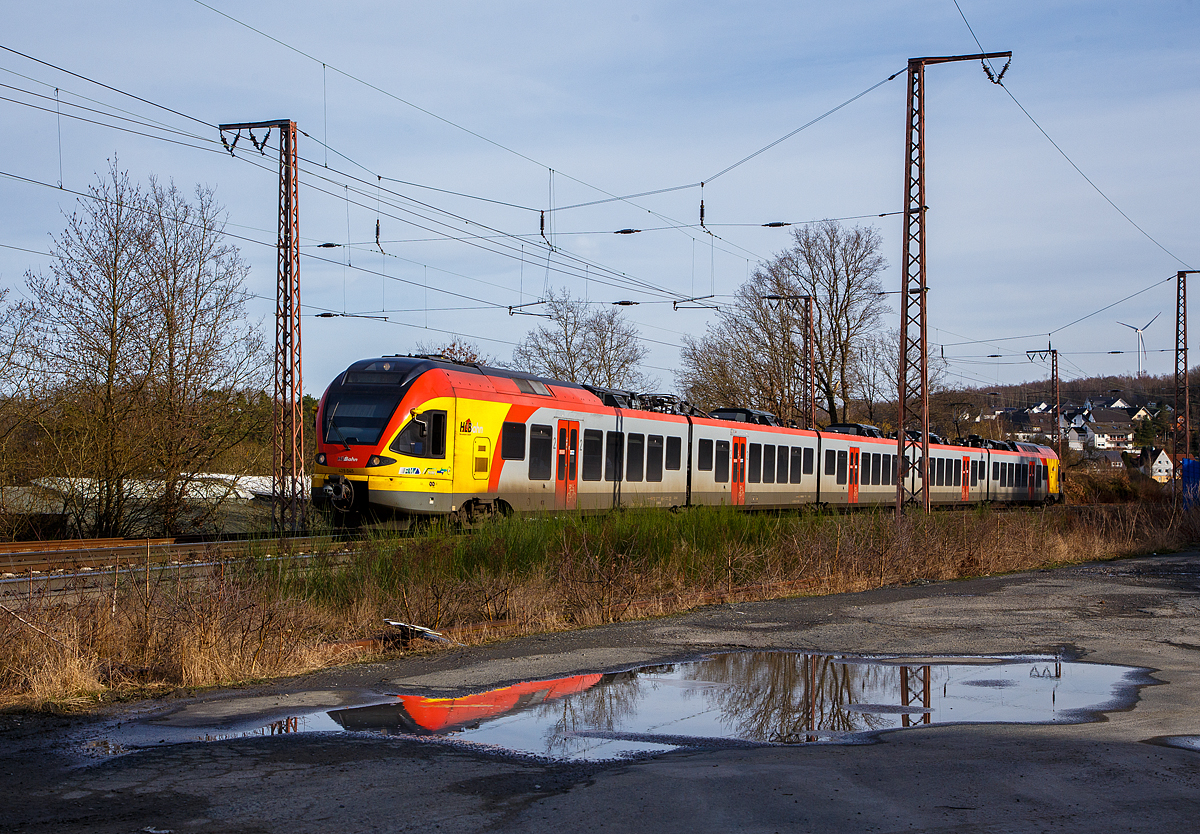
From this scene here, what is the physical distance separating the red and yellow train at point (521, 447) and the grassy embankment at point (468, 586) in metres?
2.14

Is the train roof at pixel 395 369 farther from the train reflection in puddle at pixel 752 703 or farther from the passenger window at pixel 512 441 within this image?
the train reflection in puddle at pixel 752 703

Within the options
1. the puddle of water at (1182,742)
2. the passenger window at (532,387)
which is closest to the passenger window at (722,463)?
the passenger window at (532,387)

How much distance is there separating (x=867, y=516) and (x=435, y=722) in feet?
43.6

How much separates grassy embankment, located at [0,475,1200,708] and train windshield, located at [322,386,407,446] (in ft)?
17.9

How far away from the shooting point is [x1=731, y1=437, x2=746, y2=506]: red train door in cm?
2880

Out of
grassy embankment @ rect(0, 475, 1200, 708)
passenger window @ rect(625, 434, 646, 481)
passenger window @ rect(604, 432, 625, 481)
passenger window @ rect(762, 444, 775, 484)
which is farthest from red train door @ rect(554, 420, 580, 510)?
passenger window @ rect(762, 444, 775, 484)

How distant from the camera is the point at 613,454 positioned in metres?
23.7

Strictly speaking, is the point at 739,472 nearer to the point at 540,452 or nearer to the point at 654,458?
the point at 654,458

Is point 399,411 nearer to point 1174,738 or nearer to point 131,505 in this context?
point 131,505

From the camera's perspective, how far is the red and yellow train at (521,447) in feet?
61.5

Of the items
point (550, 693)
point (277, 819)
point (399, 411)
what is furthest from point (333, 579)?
point (399, 411)

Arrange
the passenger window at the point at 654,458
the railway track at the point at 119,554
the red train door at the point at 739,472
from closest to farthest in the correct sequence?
the railway track at the point at 119,554 → the passenger window at the point at 654,458 → the red train door at the point at 739,472

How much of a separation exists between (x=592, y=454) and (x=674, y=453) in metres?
3.75

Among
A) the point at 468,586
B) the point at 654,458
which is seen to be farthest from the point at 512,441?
the point at 468,586
